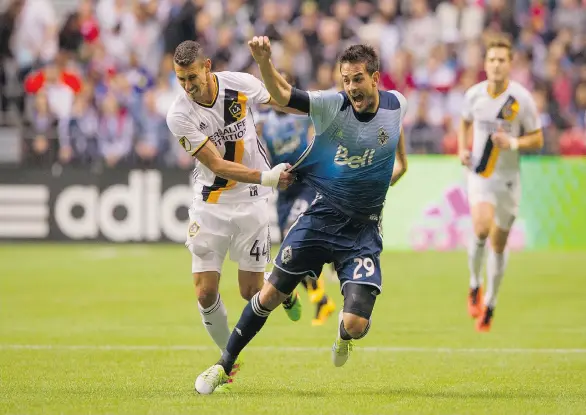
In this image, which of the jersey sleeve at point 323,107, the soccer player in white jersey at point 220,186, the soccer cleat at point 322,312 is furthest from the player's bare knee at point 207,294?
the soccer cleat at point 322,312

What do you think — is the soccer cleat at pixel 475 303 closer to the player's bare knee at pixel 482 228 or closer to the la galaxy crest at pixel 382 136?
the player's bare knee at pixel 482 228

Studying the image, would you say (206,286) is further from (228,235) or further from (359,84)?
(359,84)

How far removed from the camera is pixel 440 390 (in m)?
8.47

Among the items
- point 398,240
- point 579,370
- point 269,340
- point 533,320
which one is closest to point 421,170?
point 398,240

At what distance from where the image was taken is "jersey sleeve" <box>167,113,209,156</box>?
8.62 meters

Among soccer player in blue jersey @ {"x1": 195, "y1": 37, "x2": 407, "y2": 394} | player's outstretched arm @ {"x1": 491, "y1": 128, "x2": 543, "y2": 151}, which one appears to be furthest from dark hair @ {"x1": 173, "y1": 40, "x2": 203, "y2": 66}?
player's outstretched arm @ {"x1": 491, "y1": 128, "x2": 543, "y2": 151}

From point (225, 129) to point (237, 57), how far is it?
13.6 m

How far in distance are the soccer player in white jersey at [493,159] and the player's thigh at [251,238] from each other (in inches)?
137

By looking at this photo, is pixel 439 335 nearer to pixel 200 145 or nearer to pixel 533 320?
pixel 533 320

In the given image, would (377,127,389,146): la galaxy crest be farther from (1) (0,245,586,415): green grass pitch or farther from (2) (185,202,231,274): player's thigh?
(1) (0,245,586,415): green grass pitch

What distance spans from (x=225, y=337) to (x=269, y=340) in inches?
87.0

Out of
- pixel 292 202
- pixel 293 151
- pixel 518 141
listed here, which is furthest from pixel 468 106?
pixel 292 202

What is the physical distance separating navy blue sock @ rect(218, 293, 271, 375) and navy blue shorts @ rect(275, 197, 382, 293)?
1.15ft

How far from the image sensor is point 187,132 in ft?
28.4
